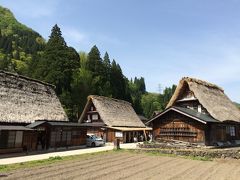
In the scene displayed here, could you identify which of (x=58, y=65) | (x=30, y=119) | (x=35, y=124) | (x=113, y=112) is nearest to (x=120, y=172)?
(x=35, y=124)

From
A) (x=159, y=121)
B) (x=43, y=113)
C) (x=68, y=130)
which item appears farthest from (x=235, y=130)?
(x=43, y=113)

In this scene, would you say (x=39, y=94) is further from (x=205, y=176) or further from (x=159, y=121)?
(x=205, y=176)

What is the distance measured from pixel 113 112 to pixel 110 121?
3.16m

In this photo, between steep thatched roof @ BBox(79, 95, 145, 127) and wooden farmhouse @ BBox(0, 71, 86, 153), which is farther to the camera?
steep thatched roof @ BBox(79, 95, 145, 127)

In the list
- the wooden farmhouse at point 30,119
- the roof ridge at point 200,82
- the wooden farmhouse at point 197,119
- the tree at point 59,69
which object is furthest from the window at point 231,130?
the tree at point 59,69

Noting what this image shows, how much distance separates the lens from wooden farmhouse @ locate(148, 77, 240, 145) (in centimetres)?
2817

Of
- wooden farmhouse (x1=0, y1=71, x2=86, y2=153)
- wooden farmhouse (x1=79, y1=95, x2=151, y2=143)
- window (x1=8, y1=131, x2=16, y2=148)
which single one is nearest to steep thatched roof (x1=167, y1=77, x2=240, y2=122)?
wooden farmhouse (x1=79, y1=95, x2=151, y2=143)

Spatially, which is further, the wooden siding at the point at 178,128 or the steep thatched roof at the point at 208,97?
the steep thatched roof at the point at 208,97

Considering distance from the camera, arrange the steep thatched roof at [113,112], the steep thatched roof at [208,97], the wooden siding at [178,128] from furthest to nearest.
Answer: the steep thatched roof at [113,112], the steep thatched roof at [208,97], the wooden siding at [178,128]

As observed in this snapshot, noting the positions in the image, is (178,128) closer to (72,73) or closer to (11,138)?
(11,138)

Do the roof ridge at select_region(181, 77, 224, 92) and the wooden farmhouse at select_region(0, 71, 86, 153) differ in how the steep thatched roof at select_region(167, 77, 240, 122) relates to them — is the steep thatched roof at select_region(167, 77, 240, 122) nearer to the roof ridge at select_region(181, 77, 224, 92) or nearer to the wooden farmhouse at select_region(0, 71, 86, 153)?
the roof ridge at select_region(181, 77, 224, 92)

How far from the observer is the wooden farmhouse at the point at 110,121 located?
126ft

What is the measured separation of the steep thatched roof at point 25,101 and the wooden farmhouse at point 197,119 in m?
12.2

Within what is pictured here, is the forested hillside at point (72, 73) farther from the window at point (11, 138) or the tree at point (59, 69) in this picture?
the window at point (11, 138)
